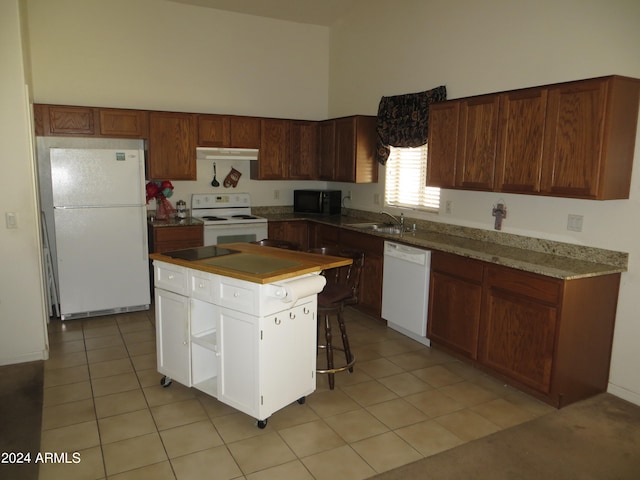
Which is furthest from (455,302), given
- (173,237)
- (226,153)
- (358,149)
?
(226,153)

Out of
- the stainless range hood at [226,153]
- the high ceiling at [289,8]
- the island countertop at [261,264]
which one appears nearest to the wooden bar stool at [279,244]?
→ the island countertop at [261,264]

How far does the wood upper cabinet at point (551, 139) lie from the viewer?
2984mm

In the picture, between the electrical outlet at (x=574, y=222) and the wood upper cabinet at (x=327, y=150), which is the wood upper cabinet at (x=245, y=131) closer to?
the wood upper cabinet at (x=327, y=150)

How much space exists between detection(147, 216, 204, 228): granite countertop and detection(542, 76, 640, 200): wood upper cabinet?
3.65 metres

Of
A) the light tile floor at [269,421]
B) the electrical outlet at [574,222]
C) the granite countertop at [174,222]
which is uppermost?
the electrical outlet at [574,222]

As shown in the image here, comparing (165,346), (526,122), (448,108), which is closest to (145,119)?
(165,346)

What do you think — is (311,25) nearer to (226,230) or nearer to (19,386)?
(226,230)

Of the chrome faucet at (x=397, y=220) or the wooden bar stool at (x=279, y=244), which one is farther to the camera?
the chrome faucet at (x=397, y=220)

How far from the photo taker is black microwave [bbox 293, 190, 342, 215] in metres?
6.13

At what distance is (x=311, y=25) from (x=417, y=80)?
2.17m

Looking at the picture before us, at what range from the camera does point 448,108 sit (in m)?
4.09

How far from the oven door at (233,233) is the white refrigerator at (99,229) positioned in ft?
2.31

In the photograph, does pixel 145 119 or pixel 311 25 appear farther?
pixel 311 25

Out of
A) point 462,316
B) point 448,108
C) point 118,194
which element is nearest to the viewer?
point 462,316
